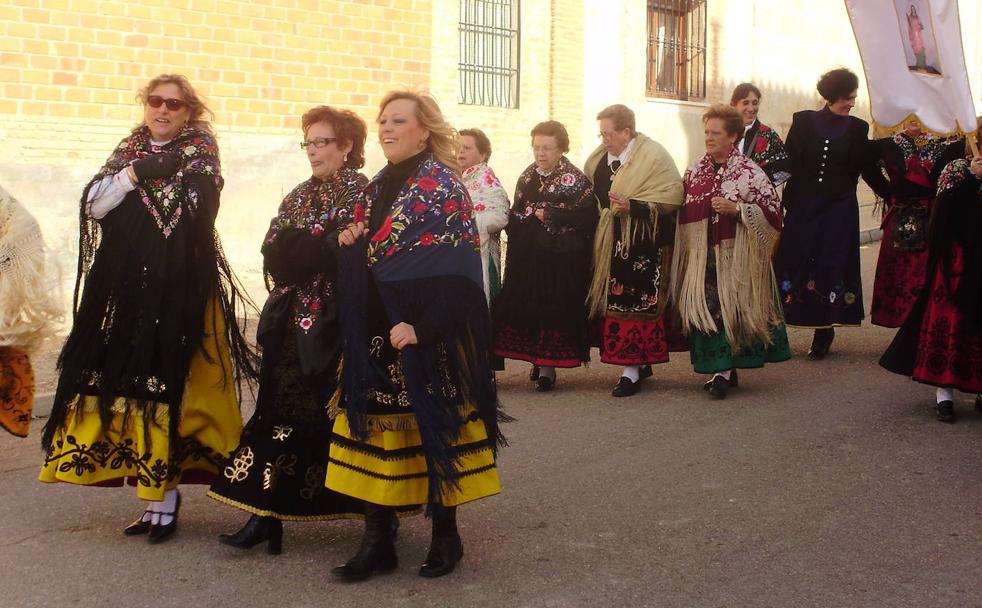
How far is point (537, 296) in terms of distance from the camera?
8.39m

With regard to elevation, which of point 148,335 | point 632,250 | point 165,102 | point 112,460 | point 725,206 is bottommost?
point 112,460

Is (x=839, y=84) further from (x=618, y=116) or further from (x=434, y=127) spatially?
(x=434, y=127)

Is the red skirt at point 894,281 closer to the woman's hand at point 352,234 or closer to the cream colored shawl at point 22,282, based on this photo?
the woman's hand at point 352,234

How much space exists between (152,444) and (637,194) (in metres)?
4.18

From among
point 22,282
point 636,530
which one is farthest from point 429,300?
point 22,282

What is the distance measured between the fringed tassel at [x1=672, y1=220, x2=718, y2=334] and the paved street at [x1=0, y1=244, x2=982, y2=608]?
2.37ft

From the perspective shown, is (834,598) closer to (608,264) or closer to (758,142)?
(608,264)

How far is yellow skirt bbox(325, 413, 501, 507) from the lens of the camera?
442cm

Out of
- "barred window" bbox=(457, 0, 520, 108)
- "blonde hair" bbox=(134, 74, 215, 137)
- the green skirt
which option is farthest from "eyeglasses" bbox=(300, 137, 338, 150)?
"barred window" bbox=(457, 0, 520, 108)

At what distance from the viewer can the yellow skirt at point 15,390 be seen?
224 inches

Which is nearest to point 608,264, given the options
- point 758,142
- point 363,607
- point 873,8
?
point 758,142

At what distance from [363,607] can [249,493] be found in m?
0.81

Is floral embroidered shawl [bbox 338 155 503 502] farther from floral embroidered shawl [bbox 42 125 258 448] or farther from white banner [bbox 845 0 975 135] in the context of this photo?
white banner [bbox 845 0 975 135]

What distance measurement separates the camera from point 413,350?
4.30 meters
